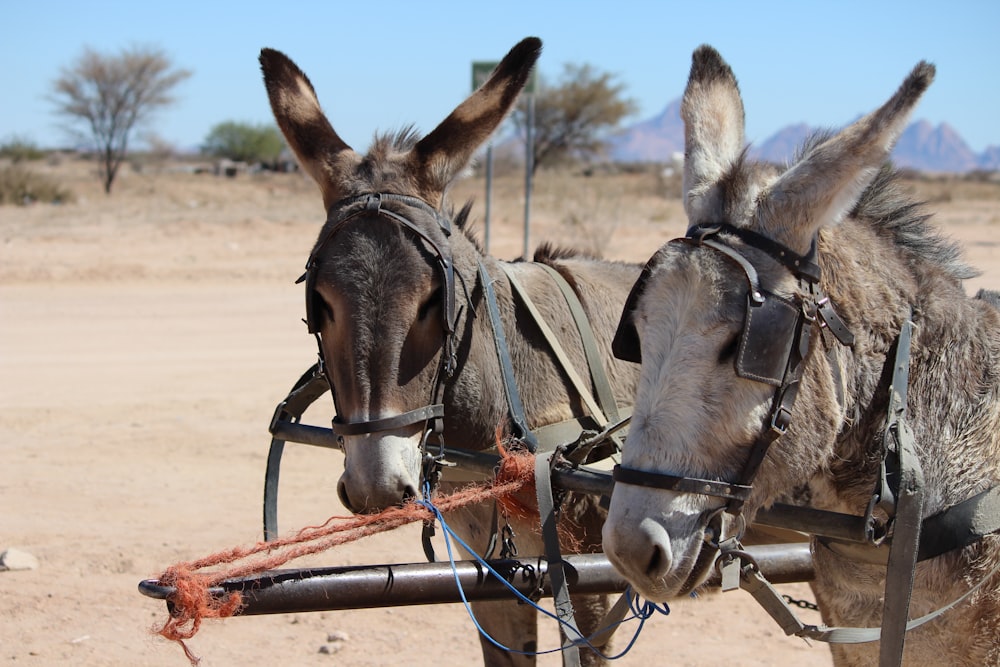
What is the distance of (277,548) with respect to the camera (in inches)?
120

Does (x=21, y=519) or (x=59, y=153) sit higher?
(x=59, y=153)

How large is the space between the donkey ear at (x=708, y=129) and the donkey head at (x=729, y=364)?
11 cm

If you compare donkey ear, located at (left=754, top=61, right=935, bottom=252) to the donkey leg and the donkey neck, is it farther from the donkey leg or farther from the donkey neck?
the donkey leg

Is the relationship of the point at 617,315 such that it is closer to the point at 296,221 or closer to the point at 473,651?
the point at 473,651

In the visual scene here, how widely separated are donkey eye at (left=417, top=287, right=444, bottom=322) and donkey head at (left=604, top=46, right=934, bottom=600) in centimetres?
109

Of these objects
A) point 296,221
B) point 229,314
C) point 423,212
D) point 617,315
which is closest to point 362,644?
point 617,315

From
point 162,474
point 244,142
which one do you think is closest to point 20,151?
point 244,142

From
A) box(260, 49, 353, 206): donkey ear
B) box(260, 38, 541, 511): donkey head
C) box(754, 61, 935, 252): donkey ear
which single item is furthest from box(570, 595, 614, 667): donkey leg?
box(754, 61, 935, 252): donkey ear

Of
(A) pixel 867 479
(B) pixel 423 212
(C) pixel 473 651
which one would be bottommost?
(C) pixel 473 651

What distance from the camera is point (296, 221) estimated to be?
25547 millimetres

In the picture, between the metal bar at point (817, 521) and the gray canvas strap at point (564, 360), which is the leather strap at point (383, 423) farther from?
the metal bar at point (817, 521)

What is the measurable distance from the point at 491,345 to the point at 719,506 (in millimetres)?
1550

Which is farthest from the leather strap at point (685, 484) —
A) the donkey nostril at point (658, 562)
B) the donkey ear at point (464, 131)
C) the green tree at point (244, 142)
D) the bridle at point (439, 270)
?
the green tree at point (244, 142)

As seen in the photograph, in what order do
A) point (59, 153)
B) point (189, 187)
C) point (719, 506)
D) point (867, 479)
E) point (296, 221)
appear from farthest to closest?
point (59, 153) → point (189, 187) → point (296, 221) → point (867, 479) → point (719, 506)
